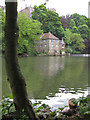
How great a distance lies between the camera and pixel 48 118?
3.77 ft

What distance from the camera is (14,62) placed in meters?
0.97

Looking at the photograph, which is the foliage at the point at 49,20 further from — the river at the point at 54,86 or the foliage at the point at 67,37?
the river at the point at 54,86

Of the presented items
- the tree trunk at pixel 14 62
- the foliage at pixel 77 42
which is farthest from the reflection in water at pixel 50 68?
the foliage at pixel 77 42

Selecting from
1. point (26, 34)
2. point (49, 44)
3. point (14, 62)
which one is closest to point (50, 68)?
point (14, 62)

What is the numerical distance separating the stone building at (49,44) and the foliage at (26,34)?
2.74m

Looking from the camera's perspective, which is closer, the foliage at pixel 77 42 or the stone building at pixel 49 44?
the stone building at pixel 49 44

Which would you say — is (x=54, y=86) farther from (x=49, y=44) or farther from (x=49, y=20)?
(x=49, y=20)

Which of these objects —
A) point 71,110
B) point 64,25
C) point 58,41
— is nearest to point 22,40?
point 58,41

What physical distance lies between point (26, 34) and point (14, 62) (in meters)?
19.8

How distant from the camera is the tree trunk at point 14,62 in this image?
0.90 meters

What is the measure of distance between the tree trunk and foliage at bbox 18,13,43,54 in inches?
→ 711

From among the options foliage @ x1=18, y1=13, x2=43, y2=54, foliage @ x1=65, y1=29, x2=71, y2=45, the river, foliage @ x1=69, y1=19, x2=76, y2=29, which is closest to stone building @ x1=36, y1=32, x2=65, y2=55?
foliage @ x1=65, y1=29, x2=71, y2=45

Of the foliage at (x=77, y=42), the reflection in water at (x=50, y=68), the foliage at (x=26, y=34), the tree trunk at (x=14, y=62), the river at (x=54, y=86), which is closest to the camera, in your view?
the tree trunk at (x=14, y=62)

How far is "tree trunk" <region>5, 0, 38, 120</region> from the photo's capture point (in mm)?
895
